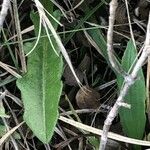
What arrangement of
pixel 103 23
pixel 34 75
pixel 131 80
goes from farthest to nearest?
Answer: pixel 103 23
pixel 34 75
pixel 131 80

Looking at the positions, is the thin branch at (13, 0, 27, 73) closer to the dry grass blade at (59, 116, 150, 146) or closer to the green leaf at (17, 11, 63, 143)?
the green leaf at (17, 11, 63, 143)

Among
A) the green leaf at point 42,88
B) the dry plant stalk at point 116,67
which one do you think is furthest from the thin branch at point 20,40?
the dry plant stalk at point 116,67

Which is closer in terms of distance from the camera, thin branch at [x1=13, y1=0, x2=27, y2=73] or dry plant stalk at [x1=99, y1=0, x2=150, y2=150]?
dry plant stalk at [x1=99, y1=0, x2=150, y2=150]

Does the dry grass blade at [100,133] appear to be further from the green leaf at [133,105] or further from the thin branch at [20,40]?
the thin branch at [20,40]

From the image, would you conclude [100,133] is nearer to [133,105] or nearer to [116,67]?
[133,105]

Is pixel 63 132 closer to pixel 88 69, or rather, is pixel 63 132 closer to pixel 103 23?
pixel 88 69

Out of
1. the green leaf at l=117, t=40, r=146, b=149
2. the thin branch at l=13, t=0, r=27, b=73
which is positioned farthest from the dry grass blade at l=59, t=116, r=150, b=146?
the thin branch at l=13, t=0, r=27, b=73

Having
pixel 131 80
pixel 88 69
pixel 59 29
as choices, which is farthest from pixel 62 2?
pixel 131 80
